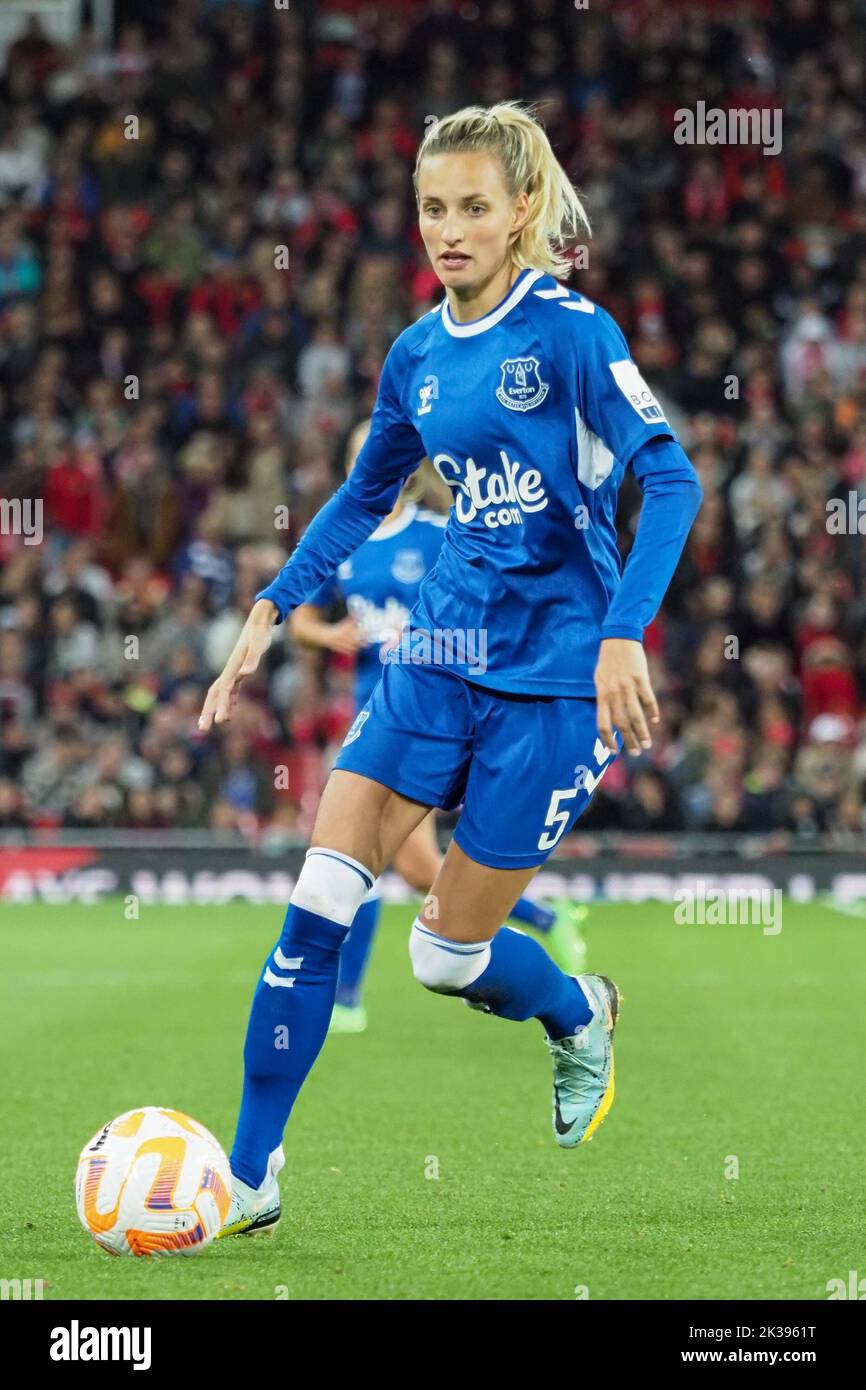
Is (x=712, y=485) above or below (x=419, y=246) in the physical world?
below

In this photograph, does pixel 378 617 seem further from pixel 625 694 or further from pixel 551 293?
pixel 625 694

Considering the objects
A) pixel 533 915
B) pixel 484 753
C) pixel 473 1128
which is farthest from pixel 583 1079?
pixel 533 915

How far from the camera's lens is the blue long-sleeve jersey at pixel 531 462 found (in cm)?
482

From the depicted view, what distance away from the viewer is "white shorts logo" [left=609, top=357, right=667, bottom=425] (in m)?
4.72

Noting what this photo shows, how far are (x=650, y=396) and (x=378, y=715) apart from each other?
0.98 metres

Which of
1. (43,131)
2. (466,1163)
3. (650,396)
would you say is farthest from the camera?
(43,131)

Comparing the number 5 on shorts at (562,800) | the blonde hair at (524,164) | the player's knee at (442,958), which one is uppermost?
the blonde hair at (524,164)

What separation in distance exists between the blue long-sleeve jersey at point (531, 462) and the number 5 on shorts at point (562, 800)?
173mm

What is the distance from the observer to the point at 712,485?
1596 centimetres

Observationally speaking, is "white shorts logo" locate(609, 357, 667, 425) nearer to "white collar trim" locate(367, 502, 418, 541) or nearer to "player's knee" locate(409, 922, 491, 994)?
"player's knee" locate(409, 922, 491, 994)

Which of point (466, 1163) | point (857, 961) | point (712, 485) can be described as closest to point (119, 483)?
point (712, 485)

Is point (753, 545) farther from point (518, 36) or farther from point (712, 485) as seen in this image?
point (518, 36)

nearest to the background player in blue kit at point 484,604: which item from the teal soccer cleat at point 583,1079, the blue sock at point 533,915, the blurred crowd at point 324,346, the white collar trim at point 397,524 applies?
the teal soccer cleat at point 583,1079

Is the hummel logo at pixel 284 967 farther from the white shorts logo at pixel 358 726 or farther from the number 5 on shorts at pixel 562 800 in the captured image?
the number 5 on shorts at pixel 562 800
